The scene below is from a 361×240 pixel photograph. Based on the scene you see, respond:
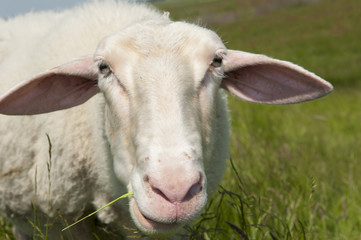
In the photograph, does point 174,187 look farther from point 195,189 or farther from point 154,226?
point 154,226

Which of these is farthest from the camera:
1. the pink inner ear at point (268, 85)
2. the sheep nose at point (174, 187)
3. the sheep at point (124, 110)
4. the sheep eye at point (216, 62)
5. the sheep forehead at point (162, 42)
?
the pink inner ear at point (268, 85)

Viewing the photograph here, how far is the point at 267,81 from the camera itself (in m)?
2.57

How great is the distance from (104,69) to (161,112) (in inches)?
18.1

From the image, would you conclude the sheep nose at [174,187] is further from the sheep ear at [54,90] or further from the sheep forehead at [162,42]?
the sheep ear at [54,90]

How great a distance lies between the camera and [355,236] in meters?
3.26

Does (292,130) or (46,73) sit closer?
(46,73)

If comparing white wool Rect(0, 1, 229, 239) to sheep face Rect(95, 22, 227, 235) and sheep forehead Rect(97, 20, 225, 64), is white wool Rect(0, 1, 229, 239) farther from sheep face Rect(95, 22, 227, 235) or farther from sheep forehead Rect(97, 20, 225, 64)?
sheep forehead Rect(97, 20, 225, 64)

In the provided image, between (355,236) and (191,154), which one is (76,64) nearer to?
(191,154)

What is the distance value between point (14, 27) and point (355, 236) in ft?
8.70

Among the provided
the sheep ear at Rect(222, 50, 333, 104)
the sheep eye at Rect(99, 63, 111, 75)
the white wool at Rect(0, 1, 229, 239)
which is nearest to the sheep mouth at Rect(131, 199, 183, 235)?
the white wool at Rect(0, 1, 229, 239)

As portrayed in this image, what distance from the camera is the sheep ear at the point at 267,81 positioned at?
243 centimetres

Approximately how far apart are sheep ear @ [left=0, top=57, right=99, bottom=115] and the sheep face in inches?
5.1

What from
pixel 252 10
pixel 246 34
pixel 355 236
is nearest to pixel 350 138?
pixel 355 236

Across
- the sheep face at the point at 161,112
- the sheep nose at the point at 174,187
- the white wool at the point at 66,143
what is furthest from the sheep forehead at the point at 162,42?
the sheep nose at the point at 174,187
